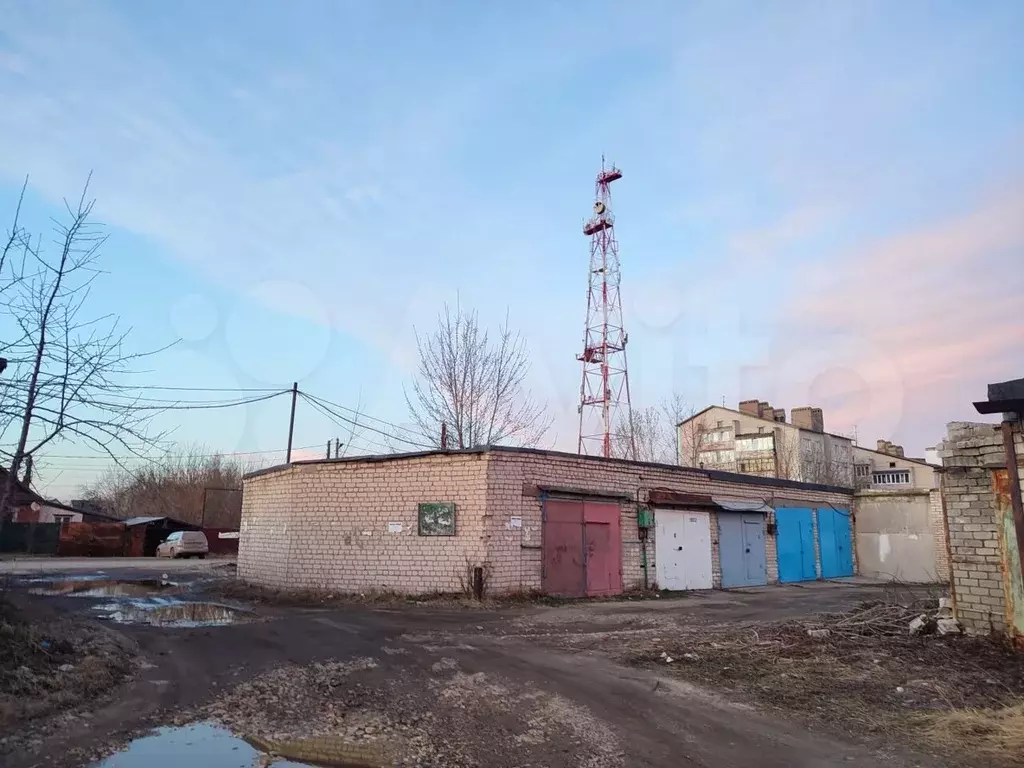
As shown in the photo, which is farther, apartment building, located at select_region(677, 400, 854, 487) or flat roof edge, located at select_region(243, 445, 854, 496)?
apartment building, located at select_region(677, 400, 854, 487)

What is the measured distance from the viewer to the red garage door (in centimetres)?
1608

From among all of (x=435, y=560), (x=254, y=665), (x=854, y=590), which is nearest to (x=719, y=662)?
(x=254, y=665)

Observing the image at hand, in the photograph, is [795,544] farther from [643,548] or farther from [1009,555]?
[1009,555]

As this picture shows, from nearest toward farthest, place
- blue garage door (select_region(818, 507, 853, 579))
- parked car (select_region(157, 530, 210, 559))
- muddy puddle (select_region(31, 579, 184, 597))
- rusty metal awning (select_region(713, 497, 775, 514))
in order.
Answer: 1. muddy puddle (select_region(31, 579, 184, 597))
2. rusty metal awning (select_region(713, 497, 775, 514))
3. blue garage door (select_region(818, 507, 853, 579))
4. parked car (select_region(157, 530, 210, 559))

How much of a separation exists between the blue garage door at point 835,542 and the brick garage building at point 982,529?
1753 cm

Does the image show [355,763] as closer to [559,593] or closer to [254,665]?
[254,665]

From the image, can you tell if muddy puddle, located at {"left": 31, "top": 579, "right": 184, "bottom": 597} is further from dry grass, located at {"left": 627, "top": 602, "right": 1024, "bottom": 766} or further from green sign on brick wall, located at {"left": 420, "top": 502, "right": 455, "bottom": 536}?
dry grass, located at {"left": 627, "top": 602, "right": 1024, "bottom": 766}

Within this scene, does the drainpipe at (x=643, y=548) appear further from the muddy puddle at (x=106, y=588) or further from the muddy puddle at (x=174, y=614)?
the muddy puddle at (x=106, y=588)

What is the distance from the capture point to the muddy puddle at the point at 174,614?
11.8m

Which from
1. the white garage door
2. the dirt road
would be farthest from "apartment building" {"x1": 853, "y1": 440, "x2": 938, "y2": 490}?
the dirt road

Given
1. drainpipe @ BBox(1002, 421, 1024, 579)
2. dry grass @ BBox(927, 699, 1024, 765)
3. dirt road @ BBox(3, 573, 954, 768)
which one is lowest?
dirt road @ BBox(3, 573, 954, 768)

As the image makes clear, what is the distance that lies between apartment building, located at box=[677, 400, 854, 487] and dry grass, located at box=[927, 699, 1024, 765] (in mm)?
43495

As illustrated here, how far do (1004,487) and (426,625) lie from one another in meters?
8.75

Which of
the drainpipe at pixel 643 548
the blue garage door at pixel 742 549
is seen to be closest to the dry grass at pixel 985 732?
the drainpipe at pixel 643 548
